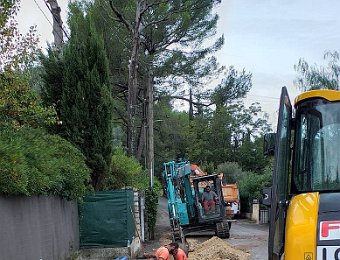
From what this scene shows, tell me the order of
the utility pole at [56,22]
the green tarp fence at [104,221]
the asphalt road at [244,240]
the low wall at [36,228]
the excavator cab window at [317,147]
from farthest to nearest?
the utility pole at [56,22], the asphalt road at [244,240], the green tarp fence at [104,221], the low wall at [36,228], the excavator cab window at [317,147]

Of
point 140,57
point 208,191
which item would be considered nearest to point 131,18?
point 140,57

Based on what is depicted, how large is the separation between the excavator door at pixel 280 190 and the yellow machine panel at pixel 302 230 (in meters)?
0.09

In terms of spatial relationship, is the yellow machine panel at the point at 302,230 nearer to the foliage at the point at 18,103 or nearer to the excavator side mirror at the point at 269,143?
the excavator side mirror at the point at 269,143

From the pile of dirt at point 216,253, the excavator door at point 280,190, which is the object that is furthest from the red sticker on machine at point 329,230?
the pile of dirt at point 216,253

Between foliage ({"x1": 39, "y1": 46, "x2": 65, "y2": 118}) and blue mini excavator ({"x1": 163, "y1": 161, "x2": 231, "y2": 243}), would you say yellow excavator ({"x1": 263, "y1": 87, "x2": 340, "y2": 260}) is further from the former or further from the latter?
blue mini excavator ({"x1": 163, "y1": 161, "x2": 231, "y2": 243})

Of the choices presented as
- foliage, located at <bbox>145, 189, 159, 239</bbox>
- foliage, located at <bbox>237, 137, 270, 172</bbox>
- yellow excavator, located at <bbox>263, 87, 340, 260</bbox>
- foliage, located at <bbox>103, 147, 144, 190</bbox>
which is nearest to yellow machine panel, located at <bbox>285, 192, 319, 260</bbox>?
yellow excavator, located at <bbox>263, 87, 340, 260</bbox>

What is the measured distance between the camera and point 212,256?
61.8 feet

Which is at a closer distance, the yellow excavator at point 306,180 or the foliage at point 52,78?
the yellow excavator at point 306,180

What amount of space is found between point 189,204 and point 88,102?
912cm

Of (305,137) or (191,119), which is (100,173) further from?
(191,119)

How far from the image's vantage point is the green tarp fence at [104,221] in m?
16.4

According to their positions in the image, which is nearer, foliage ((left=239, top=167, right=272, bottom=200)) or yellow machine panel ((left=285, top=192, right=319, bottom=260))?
yellow machine panel ((left=285, top=192, right=319, bottom=260))

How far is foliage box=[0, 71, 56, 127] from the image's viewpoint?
487 inches

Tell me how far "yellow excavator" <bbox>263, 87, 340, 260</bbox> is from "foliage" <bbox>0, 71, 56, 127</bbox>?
25.6 feet
